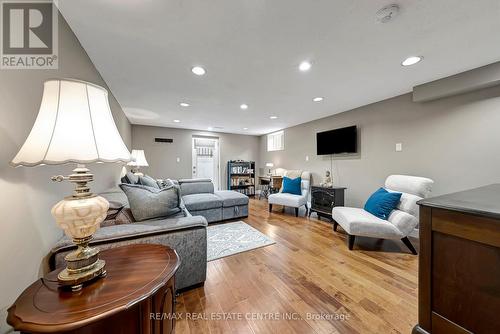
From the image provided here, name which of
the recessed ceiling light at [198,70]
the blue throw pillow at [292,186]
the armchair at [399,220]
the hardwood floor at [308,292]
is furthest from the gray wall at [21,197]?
the blue throw pillow at [292,186]

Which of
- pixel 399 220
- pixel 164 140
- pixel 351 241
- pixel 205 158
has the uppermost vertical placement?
pixel 164 140

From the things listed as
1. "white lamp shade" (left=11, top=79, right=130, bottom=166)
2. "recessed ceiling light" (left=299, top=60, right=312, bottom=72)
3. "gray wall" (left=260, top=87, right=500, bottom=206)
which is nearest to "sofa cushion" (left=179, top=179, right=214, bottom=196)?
"gray wall" (left=260, top=87, right=500, bottom=206)

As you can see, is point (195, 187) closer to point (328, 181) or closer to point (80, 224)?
point (328, 181)

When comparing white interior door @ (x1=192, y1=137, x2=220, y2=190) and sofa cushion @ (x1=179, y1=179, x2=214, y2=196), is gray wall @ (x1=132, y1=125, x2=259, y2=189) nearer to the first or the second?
white interior door @ (x1=192, y1=137, x2=220, y2=190)

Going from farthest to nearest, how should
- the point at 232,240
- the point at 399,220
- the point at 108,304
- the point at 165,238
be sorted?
the point at 232,240 < the point at 399,220 < the point at 165,238 < the point at 108,304

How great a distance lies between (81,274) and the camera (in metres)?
0.75

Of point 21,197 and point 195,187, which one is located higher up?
point 21,197

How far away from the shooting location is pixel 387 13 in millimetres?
1345

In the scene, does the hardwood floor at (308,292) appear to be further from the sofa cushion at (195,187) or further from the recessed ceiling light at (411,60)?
the recessed ceiling light at (411,60)

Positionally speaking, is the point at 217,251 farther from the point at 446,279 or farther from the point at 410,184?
the point at 410,184

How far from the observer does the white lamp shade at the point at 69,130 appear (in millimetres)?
668

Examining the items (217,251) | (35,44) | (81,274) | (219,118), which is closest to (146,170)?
(219,118)

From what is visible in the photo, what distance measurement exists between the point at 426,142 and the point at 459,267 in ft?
8.68

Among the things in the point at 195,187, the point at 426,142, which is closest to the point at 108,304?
the point at 195,187
